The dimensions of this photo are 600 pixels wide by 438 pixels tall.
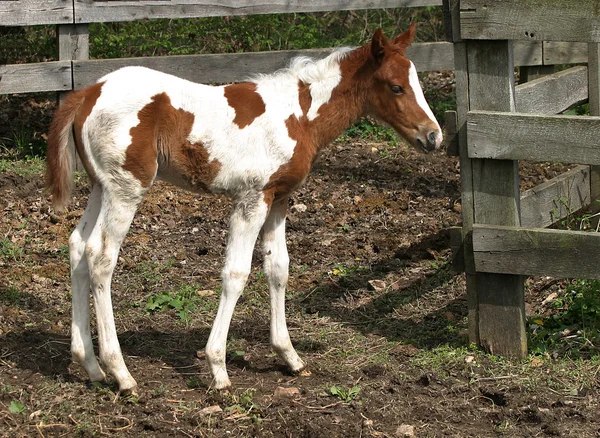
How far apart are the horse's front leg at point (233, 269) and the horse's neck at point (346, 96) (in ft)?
1.96

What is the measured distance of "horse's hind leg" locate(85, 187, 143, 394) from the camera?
4.47m

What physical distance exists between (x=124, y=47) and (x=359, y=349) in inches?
247

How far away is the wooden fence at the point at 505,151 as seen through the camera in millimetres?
4504

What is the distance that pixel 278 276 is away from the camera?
495cm

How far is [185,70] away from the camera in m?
8.66

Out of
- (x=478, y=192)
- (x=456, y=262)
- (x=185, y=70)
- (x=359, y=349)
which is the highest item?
(x=185, y=70)

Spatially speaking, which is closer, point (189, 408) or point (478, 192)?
point (189, 408)

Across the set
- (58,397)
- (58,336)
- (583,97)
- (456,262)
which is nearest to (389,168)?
(583,97)

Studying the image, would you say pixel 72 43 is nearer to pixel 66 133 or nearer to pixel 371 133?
pixel 371 133

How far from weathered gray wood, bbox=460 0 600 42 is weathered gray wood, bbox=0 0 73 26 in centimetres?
476

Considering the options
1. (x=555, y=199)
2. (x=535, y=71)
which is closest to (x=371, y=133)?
(x=535, y=71)

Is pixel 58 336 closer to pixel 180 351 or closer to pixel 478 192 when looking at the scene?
pixel 180 351

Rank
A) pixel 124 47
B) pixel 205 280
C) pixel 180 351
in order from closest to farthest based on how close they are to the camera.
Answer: pixel 180 351, pixel 205 280, pixel 124 47

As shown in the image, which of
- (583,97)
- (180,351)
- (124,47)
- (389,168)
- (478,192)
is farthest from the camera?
(124,47)
